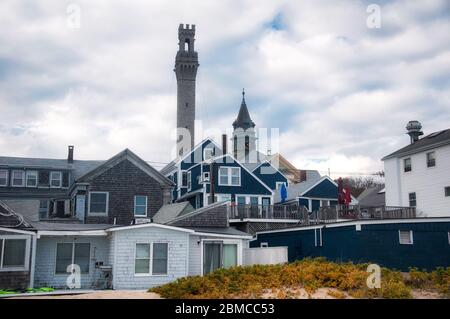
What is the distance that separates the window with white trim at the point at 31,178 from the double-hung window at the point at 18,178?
1.57 feet

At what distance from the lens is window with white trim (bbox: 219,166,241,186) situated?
150 ft

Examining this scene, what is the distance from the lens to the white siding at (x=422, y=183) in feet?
113

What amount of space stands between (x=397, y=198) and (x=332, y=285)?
27390 millimetres

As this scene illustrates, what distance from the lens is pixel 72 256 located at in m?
25.3

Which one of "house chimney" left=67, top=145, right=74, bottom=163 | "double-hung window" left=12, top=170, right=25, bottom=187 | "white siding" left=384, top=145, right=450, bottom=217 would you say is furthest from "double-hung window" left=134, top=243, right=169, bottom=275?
"house chimney" left=67, top=145, right=74, bottom=163

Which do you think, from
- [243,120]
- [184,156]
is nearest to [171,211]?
[184,156]

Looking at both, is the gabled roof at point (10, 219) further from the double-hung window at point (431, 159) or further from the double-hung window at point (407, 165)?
the double-hung window at point (407, 165)

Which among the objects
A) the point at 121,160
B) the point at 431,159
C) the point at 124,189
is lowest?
the point at 124,189

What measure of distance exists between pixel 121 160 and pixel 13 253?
13.1 meters

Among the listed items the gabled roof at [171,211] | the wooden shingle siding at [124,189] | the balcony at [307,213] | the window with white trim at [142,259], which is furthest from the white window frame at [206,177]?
the window with white trim at [142,259]

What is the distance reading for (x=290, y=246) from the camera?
32.8 metres

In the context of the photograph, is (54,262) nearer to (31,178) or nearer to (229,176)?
(229,176)

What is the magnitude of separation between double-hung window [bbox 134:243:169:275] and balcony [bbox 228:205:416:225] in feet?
46.0
